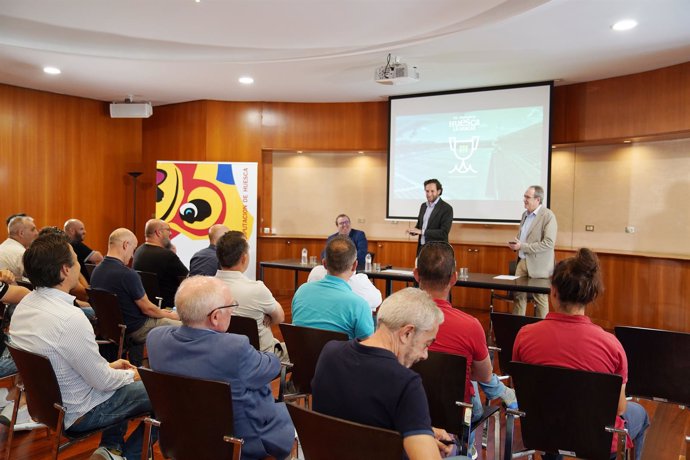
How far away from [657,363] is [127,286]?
3.34 meters

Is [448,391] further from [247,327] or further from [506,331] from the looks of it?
[247,327]

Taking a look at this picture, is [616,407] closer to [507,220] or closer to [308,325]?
[308,325]

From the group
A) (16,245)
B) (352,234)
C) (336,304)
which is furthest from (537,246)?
(16,245)

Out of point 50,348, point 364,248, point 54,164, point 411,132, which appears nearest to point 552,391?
point 50,348

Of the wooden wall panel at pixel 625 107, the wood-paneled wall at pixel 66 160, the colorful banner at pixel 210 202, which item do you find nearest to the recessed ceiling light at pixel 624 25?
the wooden wall panel at pixel 625 107

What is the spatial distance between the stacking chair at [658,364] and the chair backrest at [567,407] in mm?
812

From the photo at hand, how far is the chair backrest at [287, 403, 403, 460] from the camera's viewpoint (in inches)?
59.6

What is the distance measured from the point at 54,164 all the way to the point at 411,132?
5628 millimetres

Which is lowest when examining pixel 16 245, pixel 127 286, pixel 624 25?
pixel 127 286

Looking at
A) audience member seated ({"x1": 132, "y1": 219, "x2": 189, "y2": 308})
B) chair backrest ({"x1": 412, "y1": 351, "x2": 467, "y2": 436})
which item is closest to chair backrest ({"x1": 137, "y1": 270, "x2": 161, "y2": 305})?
audience member seated ({"x1": 132, "y1": 219, "x2": 189, "y2": 308})

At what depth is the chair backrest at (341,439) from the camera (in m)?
1.51

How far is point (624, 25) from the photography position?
17.3ft

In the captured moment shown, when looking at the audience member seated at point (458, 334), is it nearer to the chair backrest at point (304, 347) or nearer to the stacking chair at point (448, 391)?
the stacking chair at point (448, 391)

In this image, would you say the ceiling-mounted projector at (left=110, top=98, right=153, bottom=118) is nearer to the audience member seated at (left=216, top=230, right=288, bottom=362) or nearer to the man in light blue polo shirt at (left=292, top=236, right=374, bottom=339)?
the audience member seated at (left=216, top=230, right=288, bottom=362)
